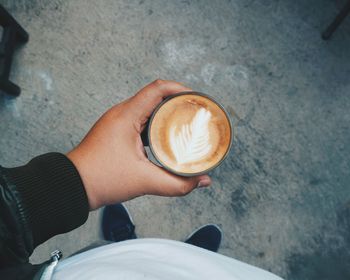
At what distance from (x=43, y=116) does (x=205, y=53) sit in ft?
3.37

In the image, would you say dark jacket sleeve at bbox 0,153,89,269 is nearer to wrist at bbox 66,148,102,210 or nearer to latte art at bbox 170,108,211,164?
wrist at bbox 66,148,102,210

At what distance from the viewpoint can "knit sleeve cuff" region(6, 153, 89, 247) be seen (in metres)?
1.07

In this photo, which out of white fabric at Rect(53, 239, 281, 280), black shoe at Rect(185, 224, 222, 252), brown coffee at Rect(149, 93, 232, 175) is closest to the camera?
white fabric at Rect(53, 239, 281, 280)

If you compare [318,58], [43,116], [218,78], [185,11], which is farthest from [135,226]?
[318,58]

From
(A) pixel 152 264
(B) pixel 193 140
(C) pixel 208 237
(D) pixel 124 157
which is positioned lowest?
(C) pixel 208 237

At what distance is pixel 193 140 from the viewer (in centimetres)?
111

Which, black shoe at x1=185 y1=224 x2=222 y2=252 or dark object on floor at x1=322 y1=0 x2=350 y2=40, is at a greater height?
dark object on floor at x1=322 y1=0 x2=350 y2=40

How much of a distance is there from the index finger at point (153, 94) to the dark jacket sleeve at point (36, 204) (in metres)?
0.31

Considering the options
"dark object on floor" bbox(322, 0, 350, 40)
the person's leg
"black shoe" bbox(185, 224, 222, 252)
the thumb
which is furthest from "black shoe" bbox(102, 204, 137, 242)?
"dark object on floor" bbox(322, 0, 350, 40)

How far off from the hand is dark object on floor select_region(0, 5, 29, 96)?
921 millimetres

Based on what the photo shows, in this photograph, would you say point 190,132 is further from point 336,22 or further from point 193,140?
point 336,22

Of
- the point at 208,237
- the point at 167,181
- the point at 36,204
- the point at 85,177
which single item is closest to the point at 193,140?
the point at 167,181

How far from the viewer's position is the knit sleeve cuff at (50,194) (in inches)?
42.3

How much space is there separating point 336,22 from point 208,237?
138 cm
